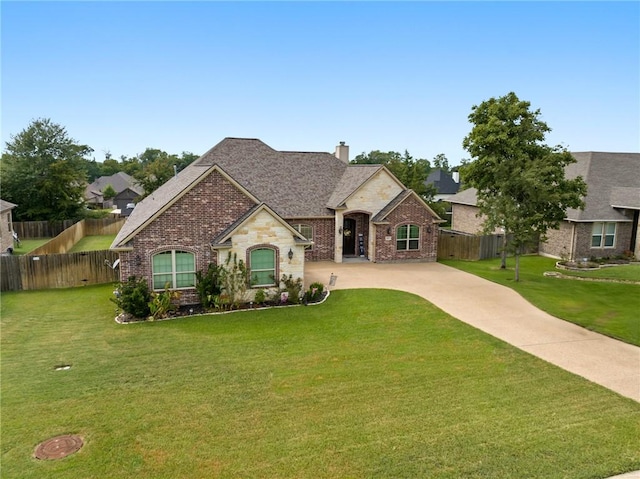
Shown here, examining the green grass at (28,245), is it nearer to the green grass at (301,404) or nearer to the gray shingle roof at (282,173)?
the gray shingle roof at (282,173)

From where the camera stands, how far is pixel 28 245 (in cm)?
3453

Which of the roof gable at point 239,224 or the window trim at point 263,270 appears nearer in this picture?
the roof gable at point 239,224

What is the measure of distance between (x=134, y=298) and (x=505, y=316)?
12.9 metres

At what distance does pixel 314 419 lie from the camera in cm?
853

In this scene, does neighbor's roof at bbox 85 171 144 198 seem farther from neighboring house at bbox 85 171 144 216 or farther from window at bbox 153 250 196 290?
window at bbox 153 250 196 290

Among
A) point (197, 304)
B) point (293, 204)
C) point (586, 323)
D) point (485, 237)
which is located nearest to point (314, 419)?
point (197, 304)

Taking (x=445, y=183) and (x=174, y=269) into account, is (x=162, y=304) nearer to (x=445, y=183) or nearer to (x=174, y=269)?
(x=174, y=269)

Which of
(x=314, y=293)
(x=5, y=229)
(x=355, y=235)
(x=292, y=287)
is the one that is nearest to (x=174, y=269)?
(x=292, y=287)

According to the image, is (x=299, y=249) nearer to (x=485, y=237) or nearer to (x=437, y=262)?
(x=437, y=262)

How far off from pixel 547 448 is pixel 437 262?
1840 centimetres

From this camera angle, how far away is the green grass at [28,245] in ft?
101

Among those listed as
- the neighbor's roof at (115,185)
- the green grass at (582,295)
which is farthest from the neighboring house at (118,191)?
the green grass at (582,295)

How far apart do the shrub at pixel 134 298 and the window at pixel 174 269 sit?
722 millimetres

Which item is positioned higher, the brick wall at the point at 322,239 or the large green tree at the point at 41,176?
the large green tree at the point at 41,176
